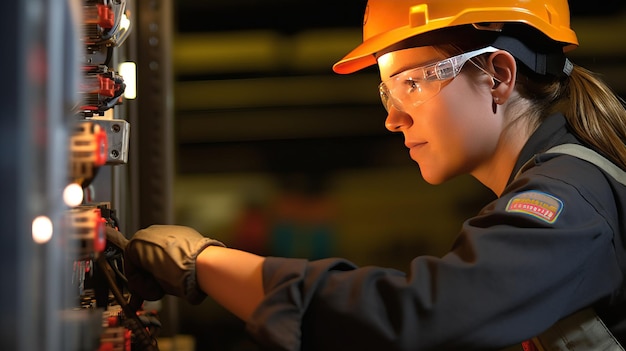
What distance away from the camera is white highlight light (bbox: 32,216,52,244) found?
24.8 inches

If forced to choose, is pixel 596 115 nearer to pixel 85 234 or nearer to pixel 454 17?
pixel 454 17

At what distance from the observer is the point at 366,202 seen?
10.3 feet

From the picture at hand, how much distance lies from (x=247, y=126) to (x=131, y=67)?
161cm

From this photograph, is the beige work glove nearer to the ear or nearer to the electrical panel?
the electrical panel

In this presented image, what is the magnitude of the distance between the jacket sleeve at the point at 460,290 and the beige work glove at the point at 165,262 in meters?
0.14

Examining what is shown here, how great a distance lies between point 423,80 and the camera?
1.29m

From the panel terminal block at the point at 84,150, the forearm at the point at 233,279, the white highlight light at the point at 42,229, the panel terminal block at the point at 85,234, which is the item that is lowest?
the forearm at the point at 233,279

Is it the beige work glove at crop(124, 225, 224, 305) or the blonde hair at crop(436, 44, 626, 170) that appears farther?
the blonde hair at crop(436, 44, 626, 170)

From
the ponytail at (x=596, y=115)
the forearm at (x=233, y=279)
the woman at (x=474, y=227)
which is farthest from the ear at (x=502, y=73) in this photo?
the forearm at (x=233, y=279)

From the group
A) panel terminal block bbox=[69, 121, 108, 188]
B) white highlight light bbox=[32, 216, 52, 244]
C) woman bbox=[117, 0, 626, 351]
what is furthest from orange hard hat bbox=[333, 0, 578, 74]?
white highlight light bbox=[32, 216, 52, 244]

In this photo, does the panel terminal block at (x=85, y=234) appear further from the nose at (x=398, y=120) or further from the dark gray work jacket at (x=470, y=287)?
the nose at (x=398, y=120)

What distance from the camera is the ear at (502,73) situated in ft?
4.21

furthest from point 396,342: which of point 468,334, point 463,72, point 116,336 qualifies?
point 463,72

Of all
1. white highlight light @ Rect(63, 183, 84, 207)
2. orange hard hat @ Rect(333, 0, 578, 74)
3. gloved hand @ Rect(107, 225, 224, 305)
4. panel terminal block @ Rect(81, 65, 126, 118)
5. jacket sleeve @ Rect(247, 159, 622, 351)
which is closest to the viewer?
white highlight light @ Rect(63, 183, 84, 207)
